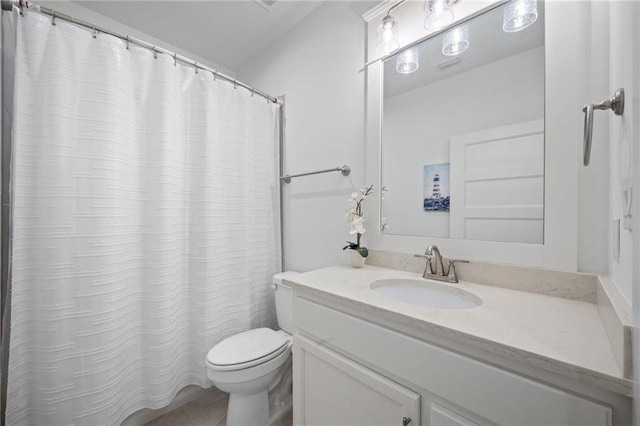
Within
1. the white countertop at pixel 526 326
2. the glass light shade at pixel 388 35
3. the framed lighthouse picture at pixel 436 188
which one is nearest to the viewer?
the white countertop at pixel 526 326

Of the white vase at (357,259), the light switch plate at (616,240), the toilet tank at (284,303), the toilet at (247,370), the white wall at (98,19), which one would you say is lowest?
the toilet at (247,370)

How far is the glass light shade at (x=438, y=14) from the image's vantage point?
41.9 inches

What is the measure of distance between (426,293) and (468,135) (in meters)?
0.69

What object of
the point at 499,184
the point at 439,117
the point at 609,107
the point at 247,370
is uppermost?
the point at 439,117

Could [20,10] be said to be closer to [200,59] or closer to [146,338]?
[200,59]

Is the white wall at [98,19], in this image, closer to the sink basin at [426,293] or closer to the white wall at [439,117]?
the white wall at [439,117]

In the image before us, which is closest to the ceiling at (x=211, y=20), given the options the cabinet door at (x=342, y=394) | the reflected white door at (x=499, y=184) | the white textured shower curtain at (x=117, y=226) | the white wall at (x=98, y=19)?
the white wall at (x=98, y=19)

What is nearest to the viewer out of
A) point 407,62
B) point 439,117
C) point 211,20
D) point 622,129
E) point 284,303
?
point 622,129

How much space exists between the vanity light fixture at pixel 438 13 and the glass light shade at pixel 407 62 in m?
0.12

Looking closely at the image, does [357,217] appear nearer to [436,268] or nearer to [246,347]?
[436,268]

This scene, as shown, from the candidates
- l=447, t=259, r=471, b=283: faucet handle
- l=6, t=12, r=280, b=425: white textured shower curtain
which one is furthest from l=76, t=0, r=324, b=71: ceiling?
l=447, t=259, r=471, b=283: faucet handle

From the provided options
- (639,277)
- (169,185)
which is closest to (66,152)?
(169,185)

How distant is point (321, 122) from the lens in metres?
1.59

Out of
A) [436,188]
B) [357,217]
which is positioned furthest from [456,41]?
[357,217]
